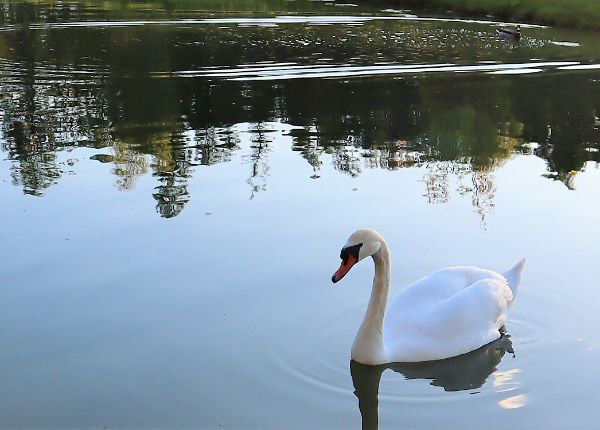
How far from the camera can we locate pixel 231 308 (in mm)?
8516

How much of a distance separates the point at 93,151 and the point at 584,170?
734 cm

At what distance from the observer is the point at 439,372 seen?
7.39m

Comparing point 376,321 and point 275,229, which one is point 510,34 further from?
point 376,321

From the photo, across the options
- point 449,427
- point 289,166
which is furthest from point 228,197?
point 449,427

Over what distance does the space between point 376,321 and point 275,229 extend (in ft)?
12.0

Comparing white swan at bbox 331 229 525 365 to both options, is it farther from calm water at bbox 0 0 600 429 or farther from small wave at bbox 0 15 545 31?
small wave at bbox 0 15 545 31

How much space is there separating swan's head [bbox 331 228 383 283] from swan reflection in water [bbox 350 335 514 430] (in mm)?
880

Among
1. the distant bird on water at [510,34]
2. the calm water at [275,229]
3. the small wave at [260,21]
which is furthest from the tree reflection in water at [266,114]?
the small wave at [260,21]

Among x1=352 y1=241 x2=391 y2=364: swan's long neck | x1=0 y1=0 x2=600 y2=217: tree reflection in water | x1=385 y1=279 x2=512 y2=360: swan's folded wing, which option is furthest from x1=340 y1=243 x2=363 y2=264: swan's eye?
x1=0 y1=0 x2=600 y2=217: tree reflection in water

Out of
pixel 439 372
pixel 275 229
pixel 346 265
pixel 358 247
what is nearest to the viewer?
pixel 346 265

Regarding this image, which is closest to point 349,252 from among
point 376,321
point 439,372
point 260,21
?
point 376,321

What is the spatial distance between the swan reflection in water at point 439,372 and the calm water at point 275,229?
0.06ft

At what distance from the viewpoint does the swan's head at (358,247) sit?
6.95 metres

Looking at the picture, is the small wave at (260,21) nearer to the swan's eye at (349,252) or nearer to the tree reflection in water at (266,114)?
the tree reflection in water at (266,114)
